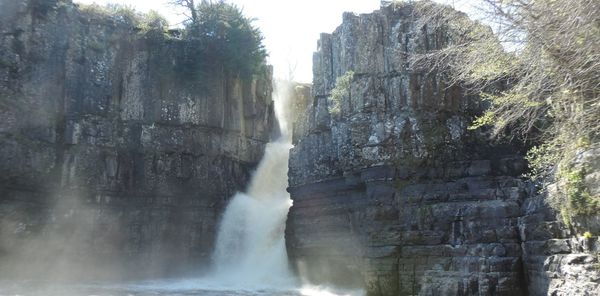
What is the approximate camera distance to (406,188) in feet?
58.9

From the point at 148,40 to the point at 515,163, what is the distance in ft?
61.7

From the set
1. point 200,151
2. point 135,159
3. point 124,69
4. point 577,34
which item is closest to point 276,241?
point 200,151

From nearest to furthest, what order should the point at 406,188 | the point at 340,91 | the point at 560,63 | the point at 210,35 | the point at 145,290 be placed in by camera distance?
the point at 560,63, the point at 406,188, the point at 145,290, the point at 340,91, the point at 210,35

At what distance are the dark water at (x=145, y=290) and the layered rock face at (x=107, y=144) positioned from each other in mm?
2876

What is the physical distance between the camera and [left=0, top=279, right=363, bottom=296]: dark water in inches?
739

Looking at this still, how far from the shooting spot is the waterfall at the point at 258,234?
2369 cm

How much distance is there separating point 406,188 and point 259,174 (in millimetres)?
13326

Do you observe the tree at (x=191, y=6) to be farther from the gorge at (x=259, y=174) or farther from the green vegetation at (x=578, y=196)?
the green vegetation at (x=578, y=196)

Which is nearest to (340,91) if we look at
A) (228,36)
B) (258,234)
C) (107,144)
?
(258,234)

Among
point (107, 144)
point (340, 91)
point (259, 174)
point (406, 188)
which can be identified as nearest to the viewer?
point (406, 188)

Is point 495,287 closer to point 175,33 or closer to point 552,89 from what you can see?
point 552,89

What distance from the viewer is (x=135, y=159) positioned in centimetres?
2569

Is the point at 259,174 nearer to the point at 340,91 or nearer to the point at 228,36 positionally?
the point at 228,36

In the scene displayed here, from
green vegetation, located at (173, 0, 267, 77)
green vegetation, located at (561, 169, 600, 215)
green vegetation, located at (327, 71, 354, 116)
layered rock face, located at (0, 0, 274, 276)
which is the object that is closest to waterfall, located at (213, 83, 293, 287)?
layered rock face, located at (0, 0, 274, 276)
